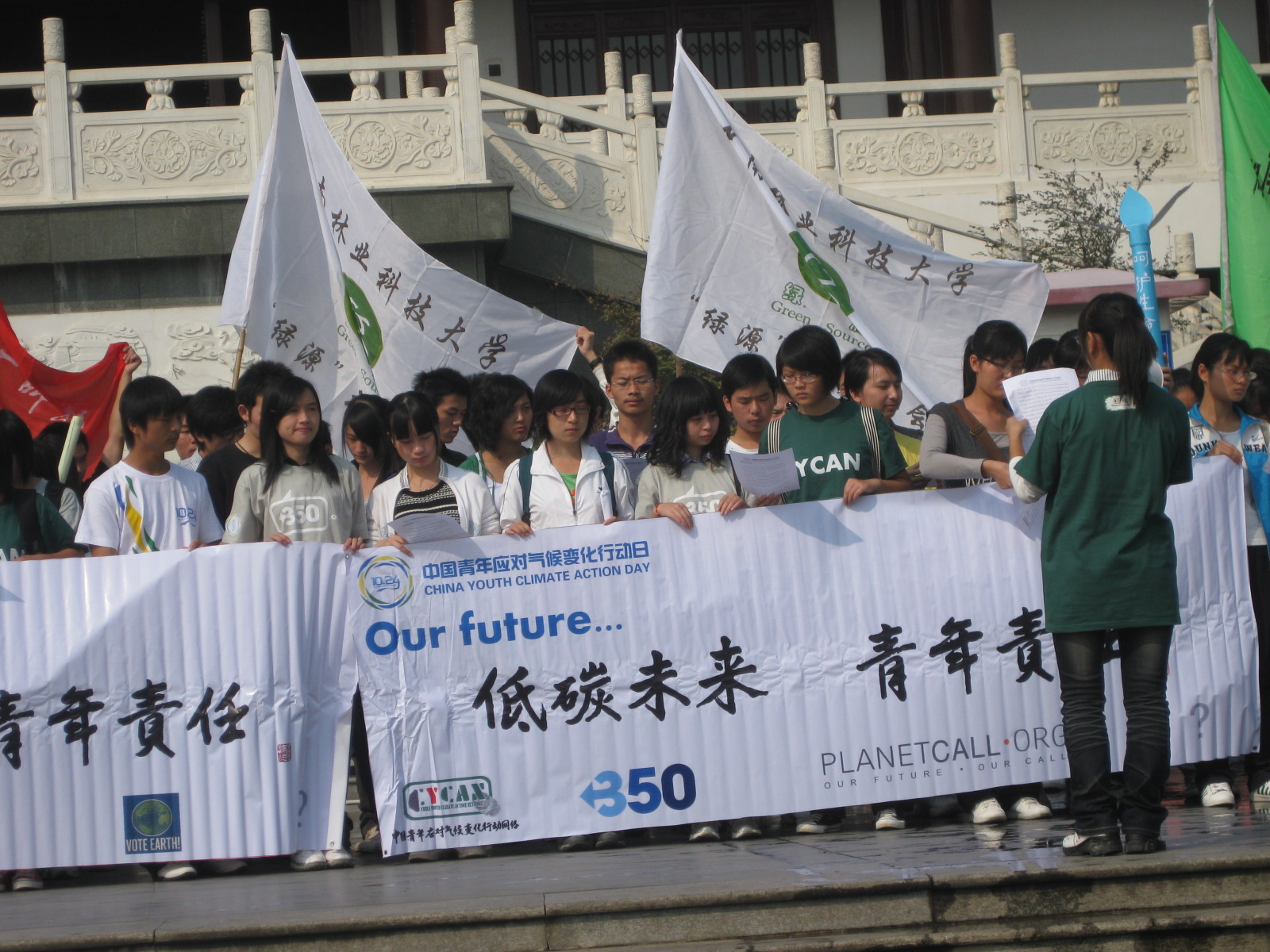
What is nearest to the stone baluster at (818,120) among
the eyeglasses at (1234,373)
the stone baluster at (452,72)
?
the stone baluster at (452,72)

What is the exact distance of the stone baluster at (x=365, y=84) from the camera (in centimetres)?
1118

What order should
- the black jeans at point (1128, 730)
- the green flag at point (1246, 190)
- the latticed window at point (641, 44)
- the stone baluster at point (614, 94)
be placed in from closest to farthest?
the black jeans at point (1128, 730), the green flag at point (1246, 190), the stone baluster at point (614, 94), the latticed window at point (641, 44)

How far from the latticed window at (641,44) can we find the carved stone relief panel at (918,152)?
3127 mm

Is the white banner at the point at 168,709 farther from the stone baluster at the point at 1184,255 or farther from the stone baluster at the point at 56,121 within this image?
the stone baluster at the point at 1184,255

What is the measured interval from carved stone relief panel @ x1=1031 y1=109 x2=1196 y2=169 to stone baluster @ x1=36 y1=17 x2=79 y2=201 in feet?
24.8

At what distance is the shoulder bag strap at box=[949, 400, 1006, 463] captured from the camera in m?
5.07

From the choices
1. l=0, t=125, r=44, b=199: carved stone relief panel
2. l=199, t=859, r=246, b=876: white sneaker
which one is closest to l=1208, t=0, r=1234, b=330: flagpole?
Answer: l=199, t=859, r=246, b=876: white sneaker

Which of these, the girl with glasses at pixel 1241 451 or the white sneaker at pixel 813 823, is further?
the girl with glasses at pixel 1241 451

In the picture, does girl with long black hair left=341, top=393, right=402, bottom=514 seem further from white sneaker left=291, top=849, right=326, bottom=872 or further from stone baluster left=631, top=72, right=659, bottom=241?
stone baluster left=631, top=72, right=659, bottom=241

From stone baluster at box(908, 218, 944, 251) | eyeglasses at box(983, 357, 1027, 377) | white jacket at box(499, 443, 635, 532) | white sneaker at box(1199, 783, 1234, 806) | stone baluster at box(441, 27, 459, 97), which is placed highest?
stone baluster at box(441, 27, 459, 97)

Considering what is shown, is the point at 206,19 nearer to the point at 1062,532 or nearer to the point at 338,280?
the point at 338,280

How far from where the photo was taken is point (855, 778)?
490 cm

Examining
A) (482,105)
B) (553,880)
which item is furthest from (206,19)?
(553,880)

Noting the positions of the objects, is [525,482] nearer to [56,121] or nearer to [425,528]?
[425,528]
